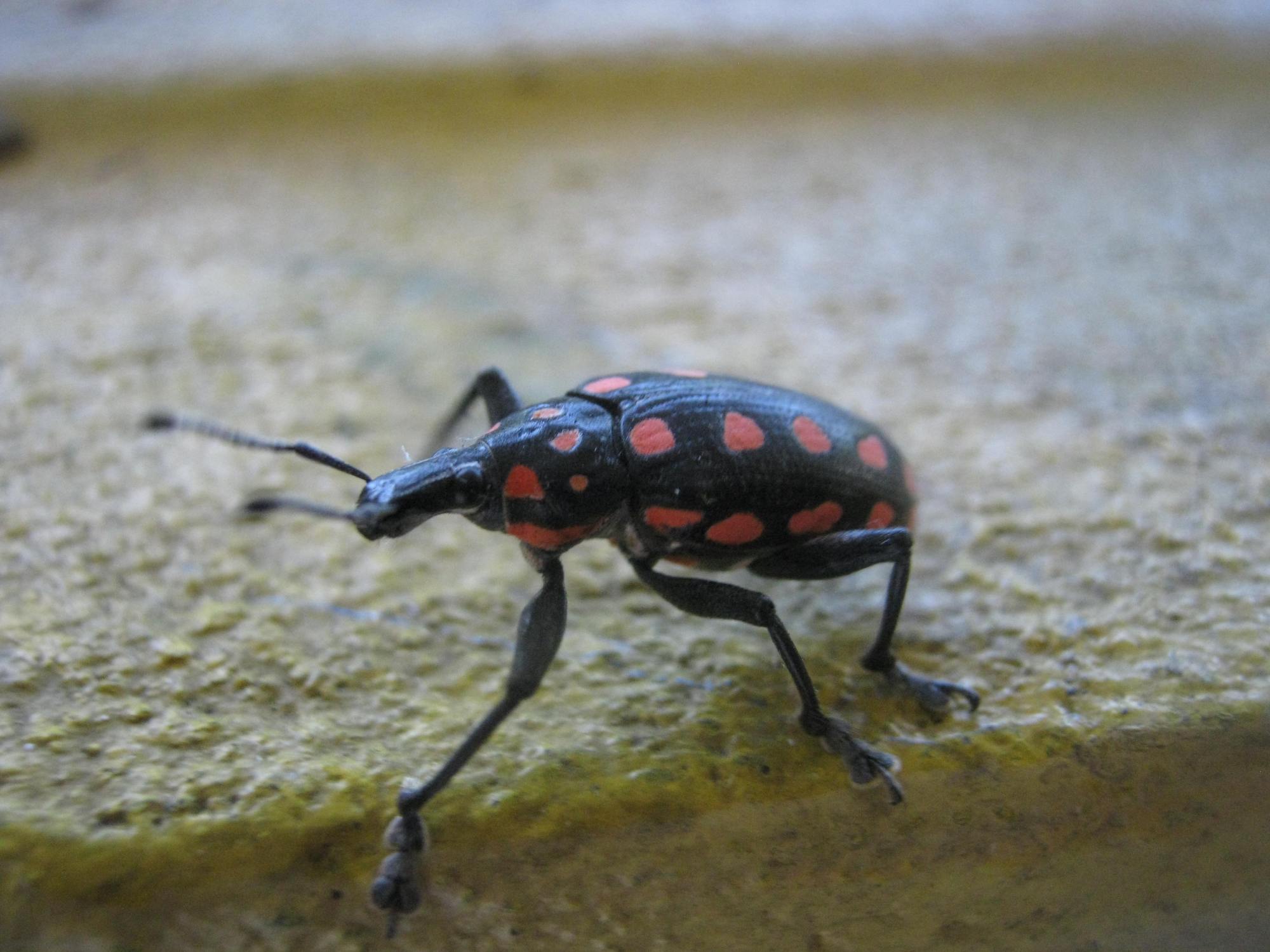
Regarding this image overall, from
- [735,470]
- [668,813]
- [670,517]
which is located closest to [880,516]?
[735,470]

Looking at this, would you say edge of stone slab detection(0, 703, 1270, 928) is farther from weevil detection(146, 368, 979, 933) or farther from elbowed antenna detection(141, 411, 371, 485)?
elbowed antenna detection(141, 411, 371, 485)

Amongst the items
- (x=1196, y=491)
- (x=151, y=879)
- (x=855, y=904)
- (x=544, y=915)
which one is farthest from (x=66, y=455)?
(x=1196, y=491)

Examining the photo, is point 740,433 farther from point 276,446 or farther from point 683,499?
point 276,446

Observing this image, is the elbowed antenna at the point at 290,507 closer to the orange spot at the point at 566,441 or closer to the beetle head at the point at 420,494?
the beetle head at the point at 420,494

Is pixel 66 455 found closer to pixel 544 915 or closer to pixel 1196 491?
pixel 544 915

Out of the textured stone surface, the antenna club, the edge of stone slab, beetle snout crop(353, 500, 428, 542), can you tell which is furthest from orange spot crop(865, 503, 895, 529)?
the antenna club

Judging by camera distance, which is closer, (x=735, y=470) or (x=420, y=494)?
(x=420, y=494)
